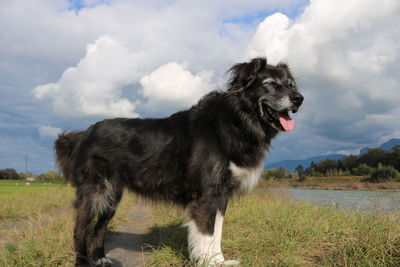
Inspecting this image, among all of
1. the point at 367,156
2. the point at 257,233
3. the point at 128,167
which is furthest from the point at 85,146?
the point at 367,156

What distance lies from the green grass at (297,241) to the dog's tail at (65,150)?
1.46 metres

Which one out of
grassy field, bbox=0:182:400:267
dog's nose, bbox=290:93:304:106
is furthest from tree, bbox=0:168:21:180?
dog's nose, bbox=290:93:304:106

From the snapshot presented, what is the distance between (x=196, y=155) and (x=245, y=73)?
124 centimetres

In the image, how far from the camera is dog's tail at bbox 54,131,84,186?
14.9 ft

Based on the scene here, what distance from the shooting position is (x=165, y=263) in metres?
3.87

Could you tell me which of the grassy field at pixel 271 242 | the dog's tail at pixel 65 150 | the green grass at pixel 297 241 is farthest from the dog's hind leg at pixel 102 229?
A: the dog's tail at pixel 65 150

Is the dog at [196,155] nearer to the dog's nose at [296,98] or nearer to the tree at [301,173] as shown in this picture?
the dog's nose at [296,98]

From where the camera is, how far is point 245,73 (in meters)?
3.95

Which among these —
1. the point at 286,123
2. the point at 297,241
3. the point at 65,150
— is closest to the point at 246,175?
the point at 286,123

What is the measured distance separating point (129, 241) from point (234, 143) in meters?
2.96

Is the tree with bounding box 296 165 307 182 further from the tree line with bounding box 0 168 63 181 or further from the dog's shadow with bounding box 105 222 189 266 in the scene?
the tree line with bounding box 0 168 63 181

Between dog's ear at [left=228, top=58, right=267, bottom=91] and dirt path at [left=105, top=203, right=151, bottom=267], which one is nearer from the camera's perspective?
dog's ear at [left=228, top=58, right=267, bottom=91]

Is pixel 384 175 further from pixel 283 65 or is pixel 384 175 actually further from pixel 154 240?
pixel 154 240

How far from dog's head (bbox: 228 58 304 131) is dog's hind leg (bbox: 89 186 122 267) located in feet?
7.29
